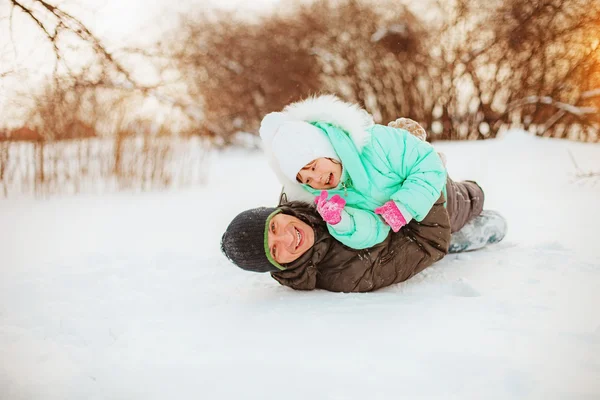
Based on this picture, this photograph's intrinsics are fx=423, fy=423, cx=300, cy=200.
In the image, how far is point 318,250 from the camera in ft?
6.53

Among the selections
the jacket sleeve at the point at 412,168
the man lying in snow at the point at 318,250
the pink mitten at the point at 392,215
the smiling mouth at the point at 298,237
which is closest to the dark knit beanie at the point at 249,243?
the man lying in snow at the point at 318,250

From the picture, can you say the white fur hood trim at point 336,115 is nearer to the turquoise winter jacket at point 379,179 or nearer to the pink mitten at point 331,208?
the turquoise winter jacket at point 379,179

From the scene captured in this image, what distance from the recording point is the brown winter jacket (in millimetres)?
1985

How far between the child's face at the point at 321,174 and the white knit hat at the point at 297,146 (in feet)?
0.08

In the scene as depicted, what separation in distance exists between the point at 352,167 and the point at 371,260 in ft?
1.47

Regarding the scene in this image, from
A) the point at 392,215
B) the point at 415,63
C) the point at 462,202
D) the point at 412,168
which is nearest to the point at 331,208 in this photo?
the point at 392,215

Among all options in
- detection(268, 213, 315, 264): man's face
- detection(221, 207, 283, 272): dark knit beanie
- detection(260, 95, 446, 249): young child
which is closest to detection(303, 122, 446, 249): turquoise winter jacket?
detection(260, 95, 446, 249): young child

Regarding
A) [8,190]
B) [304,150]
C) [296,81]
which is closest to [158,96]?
[8,190]

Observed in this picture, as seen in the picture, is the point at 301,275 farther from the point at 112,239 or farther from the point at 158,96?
the point at 158,96

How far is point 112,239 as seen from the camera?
Answer: 3.22m

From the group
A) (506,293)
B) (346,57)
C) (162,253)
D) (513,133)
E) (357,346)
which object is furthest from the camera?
(346,57)

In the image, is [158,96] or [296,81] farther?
[296,81]

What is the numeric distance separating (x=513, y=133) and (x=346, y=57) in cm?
350

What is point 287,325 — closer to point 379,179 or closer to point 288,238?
point 288,238
